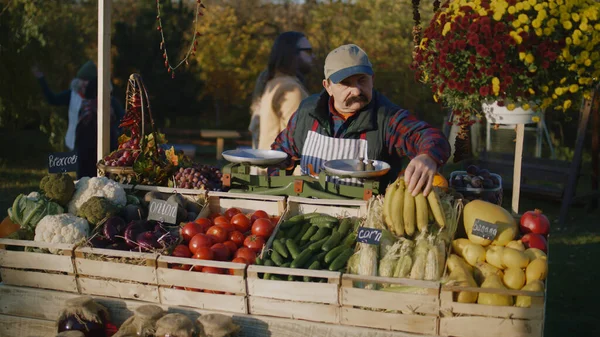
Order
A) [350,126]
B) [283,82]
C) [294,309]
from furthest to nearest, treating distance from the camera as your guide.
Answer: [283,82], [350,126], [294,309]

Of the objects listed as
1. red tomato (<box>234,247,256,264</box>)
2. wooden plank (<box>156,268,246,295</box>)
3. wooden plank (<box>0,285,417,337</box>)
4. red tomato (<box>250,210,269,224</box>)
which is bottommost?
wooden plank (<box>0,285,417,337</box>)

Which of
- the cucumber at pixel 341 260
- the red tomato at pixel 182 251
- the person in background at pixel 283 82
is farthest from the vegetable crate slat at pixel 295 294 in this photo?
the person in background at pixel 283 82

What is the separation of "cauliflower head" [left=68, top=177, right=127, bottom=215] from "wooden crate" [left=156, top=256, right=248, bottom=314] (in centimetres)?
77

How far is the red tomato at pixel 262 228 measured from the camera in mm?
3396

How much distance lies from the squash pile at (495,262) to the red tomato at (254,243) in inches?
36.4

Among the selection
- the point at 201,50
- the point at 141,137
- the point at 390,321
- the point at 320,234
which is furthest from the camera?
the point at 201,50

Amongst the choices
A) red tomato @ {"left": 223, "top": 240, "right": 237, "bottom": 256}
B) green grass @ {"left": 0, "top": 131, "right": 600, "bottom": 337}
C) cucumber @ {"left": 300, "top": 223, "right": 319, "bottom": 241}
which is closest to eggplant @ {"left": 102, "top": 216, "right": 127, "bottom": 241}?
red tomato @ {"left": 223, "top": 240, "right": 237, "bottom": 256}

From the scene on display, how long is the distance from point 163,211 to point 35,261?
665 mm

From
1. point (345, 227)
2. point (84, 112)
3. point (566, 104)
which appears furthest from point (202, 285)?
point (84, 112)

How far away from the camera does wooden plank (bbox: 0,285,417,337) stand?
2824mm

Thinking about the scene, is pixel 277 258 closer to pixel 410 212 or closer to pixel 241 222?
pixel 241 222

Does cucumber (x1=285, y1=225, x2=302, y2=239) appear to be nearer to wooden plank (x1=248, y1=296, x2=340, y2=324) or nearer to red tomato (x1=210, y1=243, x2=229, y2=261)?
red tomato (x1=210, y1=243, x2=229, y2=261)

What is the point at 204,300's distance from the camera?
9.83 ft

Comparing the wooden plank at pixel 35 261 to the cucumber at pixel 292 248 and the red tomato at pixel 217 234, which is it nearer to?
the red tomato at pixel 217 234
